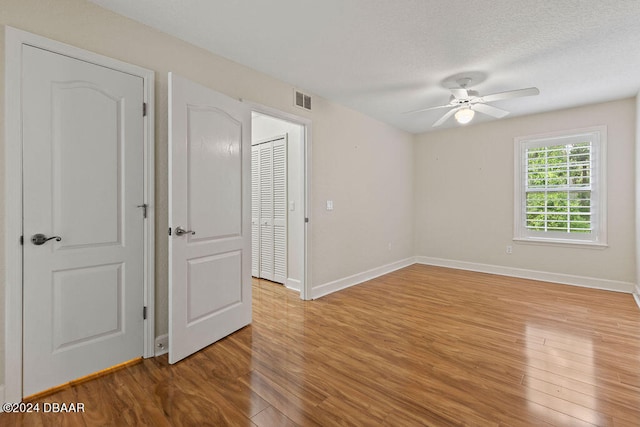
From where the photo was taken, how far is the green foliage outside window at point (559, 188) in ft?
13.9

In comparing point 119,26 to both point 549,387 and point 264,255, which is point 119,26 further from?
point 549,387

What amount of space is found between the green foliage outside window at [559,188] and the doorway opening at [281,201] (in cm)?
366

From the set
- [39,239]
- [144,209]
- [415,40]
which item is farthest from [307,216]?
[39,239]

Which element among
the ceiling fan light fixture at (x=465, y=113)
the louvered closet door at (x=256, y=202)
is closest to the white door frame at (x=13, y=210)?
the louvered closet door at (x=256, y=202)

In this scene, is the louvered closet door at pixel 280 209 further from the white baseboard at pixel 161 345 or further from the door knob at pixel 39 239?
the door knob at pixel 39 239

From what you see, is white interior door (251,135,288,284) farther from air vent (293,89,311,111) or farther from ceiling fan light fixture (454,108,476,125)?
ceiling fan light fixture (454,108,476,125)

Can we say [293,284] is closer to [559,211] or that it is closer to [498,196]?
[498,196]

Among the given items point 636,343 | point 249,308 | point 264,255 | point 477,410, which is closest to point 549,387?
point 477,410

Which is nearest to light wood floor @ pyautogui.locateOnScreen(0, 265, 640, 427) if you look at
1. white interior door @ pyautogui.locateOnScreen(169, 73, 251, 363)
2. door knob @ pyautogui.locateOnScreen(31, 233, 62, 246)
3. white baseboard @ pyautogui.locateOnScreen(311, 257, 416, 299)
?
white interior door @ pyautogui.locateOnScreen(169, 73, 251, 363)

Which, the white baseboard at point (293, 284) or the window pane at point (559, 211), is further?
the window pane at point (559, 211)

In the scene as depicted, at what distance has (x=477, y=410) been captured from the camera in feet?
5.52

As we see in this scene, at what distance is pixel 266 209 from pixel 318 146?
1345 millimetres

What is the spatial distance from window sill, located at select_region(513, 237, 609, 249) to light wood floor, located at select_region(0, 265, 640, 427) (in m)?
1.03

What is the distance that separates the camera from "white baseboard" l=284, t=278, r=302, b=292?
402cm
